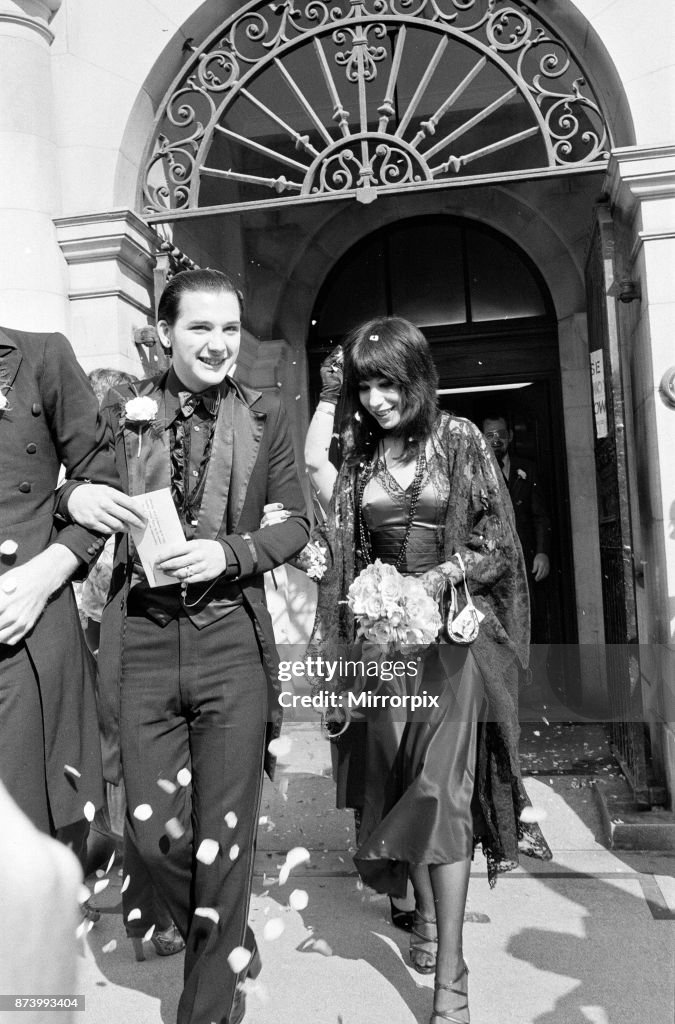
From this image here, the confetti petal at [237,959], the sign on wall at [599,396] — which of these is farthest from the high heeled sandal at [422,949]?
the sign on wall at [599,396]

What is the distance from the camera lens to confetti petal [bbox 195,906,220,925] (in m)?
2.36

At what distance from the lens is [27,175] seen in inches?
181

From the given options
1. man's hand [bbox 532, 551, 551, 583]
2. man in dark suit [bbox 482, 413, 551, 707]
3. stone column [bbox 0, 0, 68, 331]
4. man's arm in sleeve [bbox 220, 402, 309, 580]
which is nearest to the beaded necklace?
man's arm in sleeve [bbox 220, 402, 309, 580]

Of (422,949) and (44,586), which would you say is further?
(422,949)

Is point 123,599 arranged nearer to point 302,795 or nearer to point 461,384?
point 302,795

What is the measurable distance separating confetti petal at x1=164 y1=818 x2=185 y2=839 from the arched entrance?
4.77 m

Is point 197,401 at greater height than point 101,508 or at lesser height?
greater

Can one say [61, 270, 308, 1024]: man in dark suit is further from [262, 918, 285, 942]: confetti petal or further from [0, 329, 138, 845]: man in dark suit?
[262, 918, 285, 942]: confetti petal

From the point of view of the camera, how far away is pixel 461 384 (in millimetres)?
6984

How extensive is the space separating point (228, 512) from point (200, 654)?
0.39 metres

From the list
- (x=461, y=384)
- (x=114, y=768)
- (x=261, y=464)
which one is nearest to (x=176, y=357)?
(x=261, y=464)

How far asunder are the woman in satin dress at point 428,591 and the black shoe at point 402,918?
20 centimetres

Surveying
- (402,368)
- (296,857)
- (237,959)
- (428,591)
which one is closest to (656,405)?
(402,368)

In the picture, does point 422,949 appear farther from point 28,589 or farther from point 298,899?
point 28,589
